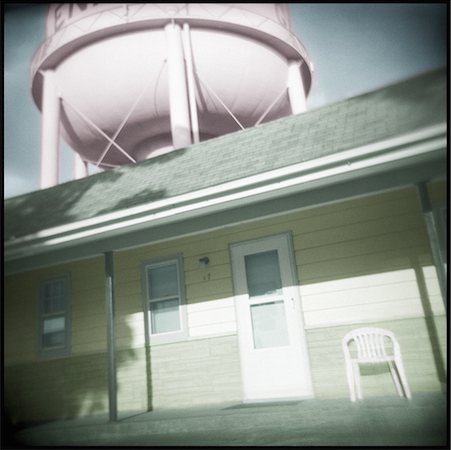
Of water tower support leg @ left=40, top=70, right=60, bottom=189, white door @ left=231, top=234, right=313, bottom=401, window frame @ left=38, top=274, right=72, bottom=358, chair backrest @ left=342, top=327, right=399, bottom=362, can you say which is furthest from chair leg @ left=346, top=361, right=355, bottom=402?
water tower support leg @ left=40, top=70, right=60, bottom=189

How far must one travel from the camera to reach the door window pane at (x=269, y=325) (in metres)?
5.64

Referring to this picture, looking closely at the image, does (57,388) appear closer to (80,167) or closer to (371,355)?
(371,355)

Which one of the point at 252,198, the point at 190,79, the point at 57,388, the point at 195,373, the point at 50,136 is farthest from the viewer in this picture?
the point at 50,136

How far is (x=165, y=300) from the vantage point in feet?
21.3

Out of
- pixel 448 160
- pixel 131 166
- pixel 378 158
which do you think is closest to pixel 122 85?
pixel 131 166

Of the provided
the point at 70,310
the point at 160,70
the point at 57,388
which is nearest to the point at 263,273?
the point at 70,310

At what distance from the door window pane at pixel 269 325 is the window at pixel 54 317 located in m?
3.20

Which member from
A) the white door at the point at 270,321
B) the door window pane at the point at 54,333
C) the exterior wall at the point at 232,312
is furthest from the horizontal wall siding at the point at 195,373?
the door window pane at the point at 54,333

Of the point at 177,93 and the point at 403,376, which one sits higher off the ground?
the point at 177,93

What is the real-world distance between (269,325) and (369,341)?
1.25 meters

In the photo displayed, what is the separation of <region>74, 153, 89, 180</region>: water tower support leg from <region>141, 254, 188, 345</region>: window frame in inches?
227

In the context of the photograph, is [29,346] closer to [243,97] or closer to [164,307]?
[164,307]

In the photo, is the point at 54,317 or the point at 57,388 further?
the point at 54,317

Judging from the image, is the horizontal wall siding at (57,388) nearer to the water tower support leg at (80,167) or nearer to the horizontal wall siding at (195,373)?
the horizontal wall siding at (195,373)
